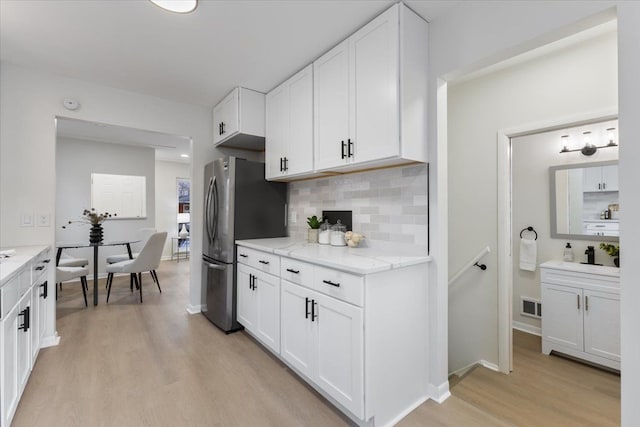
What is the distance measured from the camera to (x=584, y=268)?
102 inches

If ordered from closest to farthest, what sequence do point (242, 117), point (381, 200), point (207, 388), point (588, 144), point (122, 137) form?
point (207, 388) → point (381, 200) → point (588, 144) → point (242, 117) → point (122, 137)

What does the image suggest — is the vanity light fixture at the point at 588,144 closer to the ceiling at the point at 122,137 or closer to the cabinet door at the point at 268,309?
the cabinet door at the point at 268,309

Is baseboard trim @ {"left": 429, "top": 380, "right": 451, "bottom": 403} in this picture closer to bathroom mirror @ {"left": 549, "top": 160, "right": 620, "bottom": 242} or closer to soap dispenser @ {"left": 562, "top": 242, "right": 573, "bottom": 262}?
soap dispenser @ {"left": 562, "top": 242, "right": 573, "bottom": 262}

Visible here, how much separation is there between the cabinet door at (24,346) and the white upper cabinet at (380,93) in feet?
7.25

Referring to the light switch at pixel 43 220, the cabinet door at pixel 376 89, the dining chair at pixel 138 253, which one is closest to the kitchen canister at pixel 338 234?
the cabinet door at pixel 376 89

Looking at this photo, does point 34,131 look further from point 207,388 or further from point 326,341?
point 326,341

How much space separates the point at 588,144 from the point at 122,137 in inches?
253

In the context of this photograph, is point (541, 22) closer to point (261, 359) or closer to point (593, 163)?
point (593, 163)

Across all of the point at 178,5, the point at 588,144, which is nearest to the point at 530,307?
the point at 588,144

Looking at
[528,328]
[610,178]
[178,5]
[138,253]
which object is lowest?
[528,328]

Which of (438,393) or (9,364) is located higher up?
(9,364)

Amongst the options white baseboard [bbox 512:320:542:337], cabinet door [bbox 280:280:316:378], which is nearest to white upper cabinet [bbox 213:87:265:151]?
cabinet door [bbox 280:280:316:378]

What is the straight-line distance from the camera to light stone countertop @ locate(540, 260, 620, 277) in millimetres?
2439

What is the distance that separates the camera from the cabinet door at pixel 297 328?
190cm
